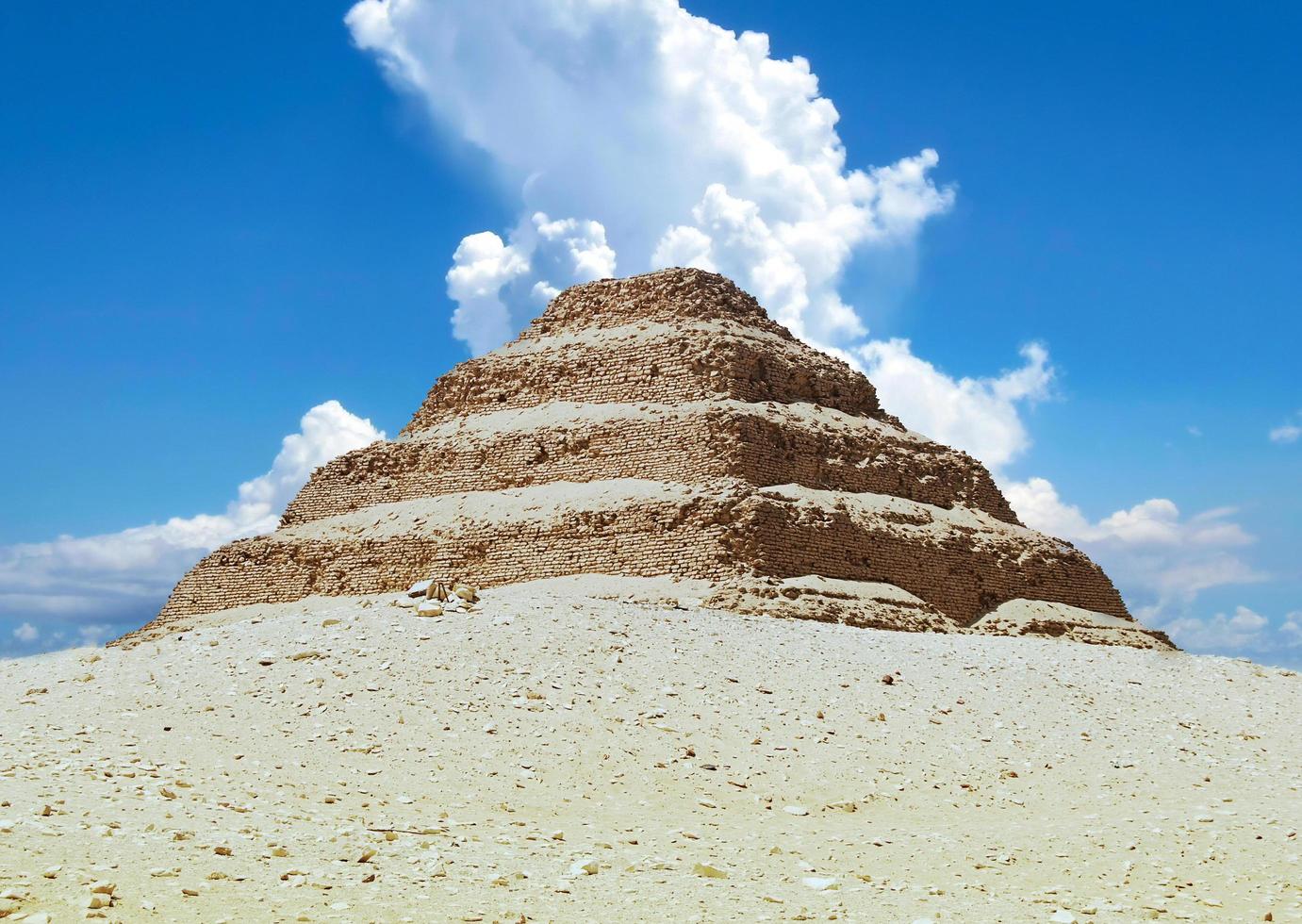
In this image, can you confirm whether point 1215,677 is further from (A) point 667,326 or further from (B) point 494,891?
(B) point 494,891

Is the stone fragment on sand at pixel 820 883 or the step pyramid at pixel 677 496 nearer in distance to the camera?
the stone fragment on sand at pixel 820 883

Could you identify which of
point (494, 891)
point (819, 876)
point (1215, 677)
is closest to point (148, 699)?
point (494, 891)

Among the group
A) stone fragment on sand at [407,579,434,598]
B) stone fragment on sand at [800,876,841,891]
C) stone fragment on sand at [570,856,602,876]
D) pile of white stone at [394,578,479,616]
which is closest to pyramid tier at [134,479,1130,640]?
pile of white stone at [394,578,479,616]

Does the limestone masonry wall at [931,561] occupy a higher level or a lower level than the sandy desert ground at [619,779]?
higher

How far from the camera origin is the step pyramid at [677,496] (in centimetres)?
2467

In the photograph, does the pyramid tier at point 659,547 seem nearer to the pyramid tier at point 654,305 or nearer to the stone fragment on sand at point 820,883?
the pyramid tier at point 654,305

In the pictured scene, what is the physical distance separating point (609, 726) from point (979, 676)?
7557 mm

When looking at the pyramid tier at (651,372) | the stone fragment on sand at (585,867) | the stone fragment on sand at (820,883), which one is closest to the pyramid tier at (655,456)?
the pyramid tier at (651,372)

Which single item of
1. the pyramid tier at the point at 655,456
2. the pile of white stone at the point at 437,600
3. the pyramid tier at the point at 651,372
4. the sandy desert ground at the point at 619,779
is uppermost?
the pyramid tier at the point at 651,372

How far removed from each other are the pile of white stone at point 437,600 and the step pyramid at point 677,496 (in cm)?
548

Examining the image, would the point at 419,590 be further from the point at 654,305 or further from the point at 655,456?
the point at 654,305

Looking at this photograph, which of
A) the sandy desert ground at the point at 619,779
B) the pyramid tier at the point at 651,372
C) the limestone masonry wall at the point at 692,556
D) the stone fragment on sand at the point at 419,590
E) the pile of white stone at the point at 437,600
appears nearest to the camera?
the sandy desert ground at the point at 619,779

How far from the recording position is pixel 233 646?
16359 millimetres

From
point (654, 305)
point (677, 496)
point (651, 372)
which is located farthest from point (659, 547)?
point (654, 305)
